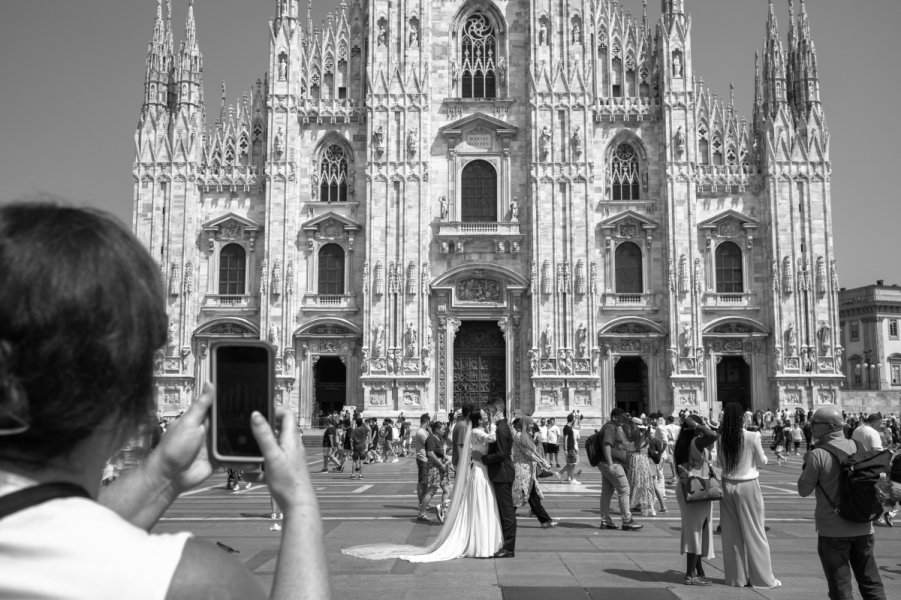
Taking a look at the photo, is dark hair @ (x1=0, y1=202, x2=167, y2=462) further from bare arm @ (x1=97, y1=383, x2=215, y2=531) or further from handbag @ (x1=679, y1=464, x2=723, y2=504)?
handbag @ (x1=679, y1=464, x2=723, y2=504)

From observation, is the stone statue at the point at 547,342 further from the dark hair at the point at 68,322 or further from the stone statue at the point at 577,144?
the dark hair at the point at 68,322

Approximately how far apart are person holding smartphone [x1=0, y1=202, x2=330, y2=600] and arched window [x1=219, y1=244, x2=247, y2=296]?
3655cm

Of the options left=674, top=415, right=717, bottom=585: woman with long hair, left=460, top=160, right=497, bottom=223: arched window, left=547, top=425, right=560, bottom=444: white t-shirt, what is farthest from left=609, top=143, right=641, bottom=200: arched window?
left=674, top=415, right=717, bottom=585: woman with long hair

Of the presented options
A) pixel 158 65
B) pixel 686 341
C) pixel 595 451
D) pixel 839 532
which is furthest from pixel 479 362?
pixel 839 532

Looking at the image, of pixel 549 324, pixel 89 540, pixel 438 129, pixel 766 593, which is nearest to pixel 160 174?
pixel 438 129

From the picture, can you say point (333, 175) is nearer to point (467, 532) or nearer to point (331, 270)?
point (331, 270)

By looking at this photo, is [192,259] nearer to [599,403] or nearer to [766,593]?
[599,403]

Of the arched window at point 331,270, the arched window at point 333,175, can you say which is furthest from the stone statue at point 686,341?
the arched window at point 333,175

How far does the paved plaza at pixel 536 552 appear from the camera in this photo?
844cm

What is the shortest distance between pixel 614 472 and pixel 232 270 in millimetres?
27161

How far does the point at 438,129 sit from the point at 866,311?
43994 mm

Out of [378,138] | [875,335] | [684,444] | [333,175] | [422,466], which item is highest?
[378,138]

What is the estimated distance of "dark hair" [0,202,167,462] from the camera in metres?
1.43

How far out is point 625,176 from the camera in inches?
1470
